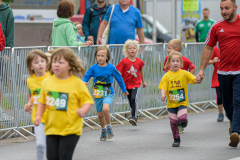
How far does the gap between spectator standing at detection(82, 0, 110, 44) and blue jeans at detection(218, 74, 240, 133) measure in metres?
4.20

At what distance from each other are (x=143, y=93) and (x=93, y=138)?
307 cm

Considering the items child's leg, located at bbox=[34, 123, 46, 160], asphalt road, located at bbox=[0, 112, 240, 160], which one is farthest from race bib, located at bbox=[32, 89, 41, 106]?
asphalt road, located at bbox=[0, 112, 240, 160]

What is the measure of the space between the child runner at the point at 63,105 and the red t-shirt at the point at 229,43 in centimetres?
318

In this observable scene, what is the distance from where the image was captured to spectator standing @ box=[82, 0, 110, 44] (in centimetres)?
1202

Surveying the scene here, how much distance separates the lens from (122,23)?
11.5m

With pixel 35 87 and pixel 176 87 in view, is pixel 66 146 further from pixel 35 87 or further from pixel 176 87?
pixel 176 87

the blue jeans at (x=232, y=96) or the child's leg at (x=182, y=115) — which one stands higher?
the blue jeans at (x=232, y=96)

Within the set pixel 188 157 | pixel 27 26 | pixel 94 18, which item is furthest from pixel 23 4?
pixel 188 157

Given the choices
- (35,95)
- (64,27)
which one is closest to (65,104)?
(35,95)

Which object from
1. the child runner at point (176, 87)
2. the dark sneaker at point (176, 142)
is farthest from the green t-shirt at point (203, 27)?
the dark sneaker at point (176, 142)

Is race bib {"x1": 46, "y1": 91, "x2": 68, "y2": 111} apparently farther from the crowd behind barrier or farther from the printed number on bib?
the crowd behind barrier

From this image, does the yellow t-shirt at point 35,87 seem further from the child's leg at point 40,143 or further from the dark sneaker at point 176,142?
the dark sneaker at point 176,142

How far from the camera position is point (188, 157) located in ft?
25.2

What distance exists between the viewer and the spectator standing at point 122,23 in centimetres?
1152
